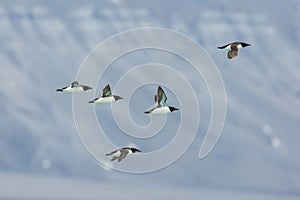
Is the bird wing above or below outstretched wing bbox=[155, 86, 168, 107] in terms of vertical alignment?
above

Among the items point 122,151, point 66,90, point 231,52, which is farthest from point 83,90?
point 231,52

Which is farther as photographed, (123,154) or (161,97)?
(123,154)

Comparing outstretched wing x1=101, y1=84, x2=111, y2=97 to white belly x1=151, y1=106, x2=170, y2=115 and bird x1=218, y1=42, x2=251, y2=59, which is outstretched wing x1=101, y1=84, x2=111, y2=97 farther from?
bird x1=218, y1=42, x2=251, y2=59

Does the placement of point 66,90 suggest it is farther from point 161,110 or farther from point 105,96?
point 161,110

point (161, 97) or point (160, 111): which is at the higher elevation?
point (161, 97)

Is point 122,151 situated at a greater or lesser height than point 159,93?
lesser

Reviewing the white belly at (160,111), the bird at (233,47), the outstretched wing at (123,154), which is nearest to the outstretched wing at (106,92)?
the white belly at (160,111)

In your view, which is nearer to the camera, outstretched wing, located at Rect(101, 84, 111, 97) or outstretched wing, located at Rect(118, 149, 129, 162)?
outstretched wing, located at Rect(118, 149, 129, 162)

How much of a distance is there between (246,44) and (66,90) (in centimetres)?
633

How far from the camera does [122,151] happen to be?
76.3 feet

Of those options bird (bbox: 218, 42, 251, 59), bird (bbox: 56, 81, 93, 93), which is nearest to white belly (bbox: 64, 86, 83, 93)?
bird (bbox: 56, 81, 93, 93)

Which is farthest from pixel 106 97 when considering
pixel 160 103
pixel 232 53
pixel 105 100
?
pixel 232 53

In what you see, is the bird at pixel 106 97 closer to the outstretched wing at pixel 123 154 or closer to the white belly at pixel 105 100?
the white belly at pixel 105 100

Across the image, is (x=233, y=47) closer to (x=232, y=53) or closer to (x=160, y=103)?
(x=232, y=53)
